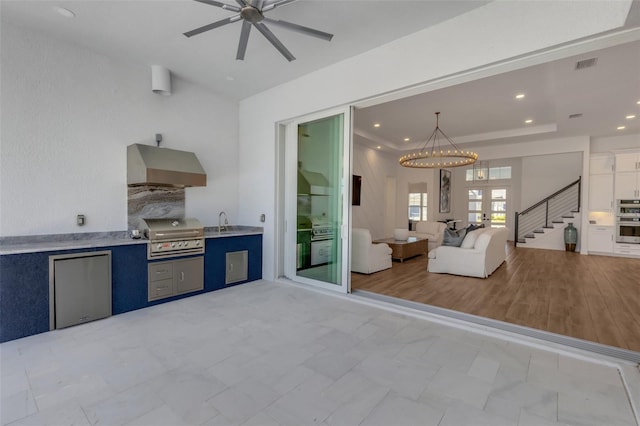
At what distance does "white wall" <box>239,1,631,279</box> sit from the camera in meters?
2.47

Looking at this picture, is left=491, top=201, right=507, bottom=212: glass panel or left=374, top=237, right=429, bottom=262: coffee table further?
left=491, top=201, right=507, bottom=212: glass panel

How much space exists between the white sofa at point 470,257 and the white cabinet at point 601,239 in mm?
4384

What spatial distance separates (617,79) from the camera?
14.9ft

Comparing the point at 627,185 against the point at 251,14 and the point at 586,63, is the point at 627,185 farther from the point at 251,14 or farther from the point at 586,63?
the point at 251,14

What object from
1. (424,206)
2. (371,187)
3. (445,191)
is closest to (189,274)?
(371,187)

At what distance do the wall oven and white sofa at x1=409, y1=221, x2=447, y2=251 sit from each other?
13.7ft

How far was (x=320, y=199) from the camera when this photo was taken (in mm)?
4508

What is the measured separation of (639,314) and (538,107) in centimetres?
413

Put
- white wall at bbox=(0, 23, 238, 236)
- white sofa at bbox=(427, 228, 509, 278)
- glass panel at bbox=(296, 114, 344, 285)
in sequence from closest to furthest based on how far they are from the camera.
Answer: white wall at bbox=(0, 23, 238, 236)
glass panel at bbox=(296, 114, 344, 285)
white sofa at bbox=(427, 228, 509, 278)

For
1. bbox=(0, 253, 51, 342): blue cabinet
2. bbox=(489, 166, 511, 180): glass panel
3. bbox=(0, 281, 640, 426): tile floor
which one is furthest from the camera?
bbox=(489, 166, 511, 180): glass panel

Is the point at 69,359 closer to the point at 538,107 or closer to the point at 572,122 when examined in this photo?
the point at 538,107

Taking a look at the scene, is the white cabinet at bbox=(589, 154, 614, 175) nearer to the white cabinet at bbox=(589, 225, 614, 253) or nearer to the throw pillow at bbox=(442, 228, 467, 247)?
the white cabinet at bbox=(589, 225, 614, 253)

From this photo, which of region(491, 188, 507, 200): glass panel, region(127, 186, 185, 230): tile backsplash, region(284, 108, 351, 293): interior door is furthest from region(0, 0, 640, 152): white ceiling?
region(491, 188, 507, 200): glass panel

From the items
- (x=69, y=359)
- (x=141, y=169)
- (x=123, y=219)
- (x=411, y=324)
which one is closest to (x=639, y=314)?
(x=411, y=324)
